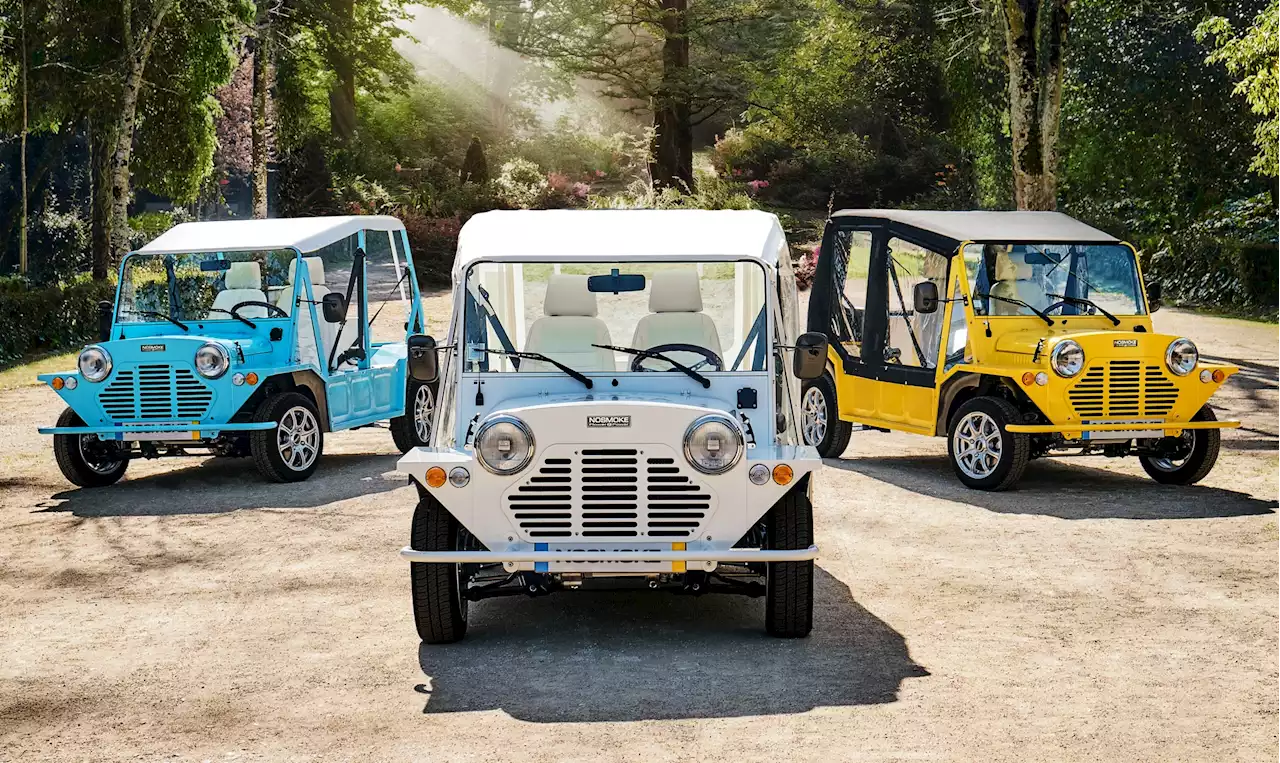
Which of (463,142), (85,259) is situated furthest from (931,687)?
(463,142)

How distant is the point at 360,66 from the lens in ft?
148

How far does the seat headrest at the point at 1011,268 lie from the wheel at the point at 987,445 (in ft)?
3.81

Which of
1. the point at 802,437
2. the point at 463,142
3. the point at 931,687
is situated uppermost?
the point at 463,142

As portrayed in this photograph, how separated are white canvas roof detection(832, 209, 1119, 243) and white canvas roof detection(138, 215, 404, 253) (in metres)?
4.83

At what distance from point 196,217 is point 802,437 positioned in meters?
42.8

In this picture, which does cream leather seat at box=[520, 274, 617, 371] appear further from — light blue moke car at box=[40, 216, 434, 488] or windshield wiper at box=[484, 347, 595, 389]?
light blue moke car at box=[40, 216, 434, 488]

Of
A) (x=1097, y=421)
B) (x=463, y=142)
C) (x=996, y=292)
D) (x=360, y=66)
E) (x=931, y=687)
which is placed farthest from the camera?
(x=463, y=142)

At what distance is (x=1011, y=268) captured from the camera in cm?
1398

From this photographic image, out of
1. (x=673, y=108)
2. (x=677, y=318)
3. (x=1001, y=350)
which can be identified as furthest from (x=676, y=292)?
(x=673, y=108)

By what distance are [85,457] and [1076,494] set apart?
7995 millimetres

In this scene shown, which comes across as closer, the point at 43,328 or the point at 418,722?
the point at 418,722

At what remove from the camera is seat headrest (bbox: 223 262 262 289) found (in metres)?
14.6

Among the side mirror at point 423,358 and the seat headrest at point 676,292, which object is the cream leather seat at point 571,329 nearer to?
the seat headrest at point 676,292

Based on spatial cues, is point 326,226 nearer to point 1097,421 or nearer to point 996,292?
point 996,292
